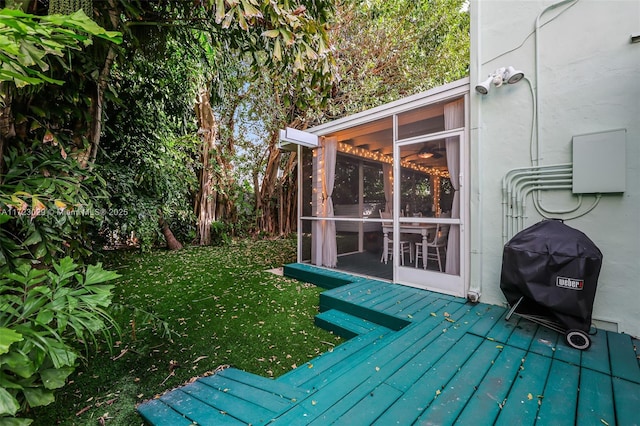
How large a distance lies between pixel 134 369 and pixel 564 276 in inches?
148

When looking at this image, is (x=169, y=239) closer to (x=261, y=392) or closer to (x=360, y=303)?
(x=360, y=303)

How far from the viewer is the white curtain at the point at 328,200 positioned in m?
5.32

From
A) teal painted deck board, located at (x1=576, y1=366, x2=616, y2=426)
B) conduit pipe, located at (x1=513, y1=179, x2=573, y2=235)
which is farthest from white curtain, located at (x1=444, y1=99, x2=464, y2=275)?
teal painted deck board, located at (x1=576, y1=366, x2=616, y2=426)

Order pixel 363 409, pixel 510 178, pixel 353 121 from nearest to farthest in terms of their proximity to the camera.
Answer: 1. pixel 363 409
2. pixel 510 178
3. pixel 353 121

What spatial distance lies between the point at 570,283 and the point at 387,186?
3.24 meters

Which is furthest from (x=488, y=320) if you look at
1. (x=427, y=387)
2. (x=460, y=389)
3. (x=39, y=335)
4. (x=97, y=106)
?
(x=97, y=106)

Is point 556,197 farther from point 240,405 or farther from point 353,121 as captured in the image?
point 240,405

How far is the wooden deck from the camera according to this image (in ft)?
4.98

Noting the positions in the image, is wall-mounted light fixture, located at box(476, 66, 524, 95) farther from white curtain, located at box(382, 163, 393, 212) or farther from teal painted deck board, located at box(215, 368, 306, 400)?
teal painted deck board, located at box(215, 368, 306, 400)

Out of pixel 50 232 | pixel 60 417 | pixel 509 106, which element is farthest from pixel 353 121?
pixel 60 417

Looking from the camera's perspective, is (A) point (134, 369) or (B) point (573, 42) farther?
(B) point (573, 42)

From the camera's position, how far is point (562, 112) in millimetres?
A: 2736

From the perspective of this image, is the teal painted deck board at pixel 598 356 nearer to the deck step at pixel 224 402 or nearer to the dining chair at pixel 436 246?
the dining chair at pixel 436 246

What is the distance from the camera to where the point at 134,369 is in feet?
7.91
